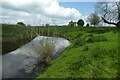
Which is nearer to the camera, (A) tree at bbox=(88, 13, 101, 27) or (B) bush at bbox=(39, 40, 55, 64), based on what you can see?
(B) bush at bbox=(39, 40, 55, 64)

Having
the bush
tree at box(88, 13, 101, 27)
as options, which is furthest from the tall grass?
tree at box(88, 13, 101, 27)

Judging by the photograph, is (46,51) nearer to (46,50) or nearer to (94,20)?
(46,50)

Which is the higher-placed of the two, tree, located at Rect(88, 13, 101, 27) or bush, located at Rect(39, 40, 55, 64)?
tree, located at Rect(88, 13, 101, 27)

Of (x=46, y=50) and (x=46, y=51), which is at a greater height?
(x=46, y=50)

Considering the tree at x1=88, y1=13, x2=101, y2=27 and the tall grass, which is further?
the tree at x1=88, y1=13, x2=101, y2=27

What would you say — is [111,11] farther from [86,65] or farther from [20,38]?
[86,65]

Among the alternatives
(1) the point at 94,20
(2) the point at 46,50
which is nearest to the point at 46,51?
(2) the point at 46,50

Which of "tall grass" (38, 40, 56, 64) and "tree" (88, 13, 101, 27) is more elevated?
"tree" (88, 13, 101, 27)

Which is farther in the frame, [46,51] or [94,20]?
[94,20]

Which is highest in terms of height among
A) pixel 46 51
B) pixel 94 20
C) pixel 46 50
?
pixel 94 20

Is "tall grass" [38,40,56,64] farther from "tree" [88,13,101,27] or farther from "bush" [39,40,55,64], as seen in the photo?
"tree" [88,13,101,27]

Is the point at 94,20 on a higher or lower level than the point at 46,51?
higher

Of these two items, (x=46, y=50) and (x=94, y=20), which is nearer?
(x=46, y=50)

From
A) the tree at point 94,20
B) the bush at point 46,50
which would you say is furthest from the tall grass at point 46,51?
the tree at point 94,20
